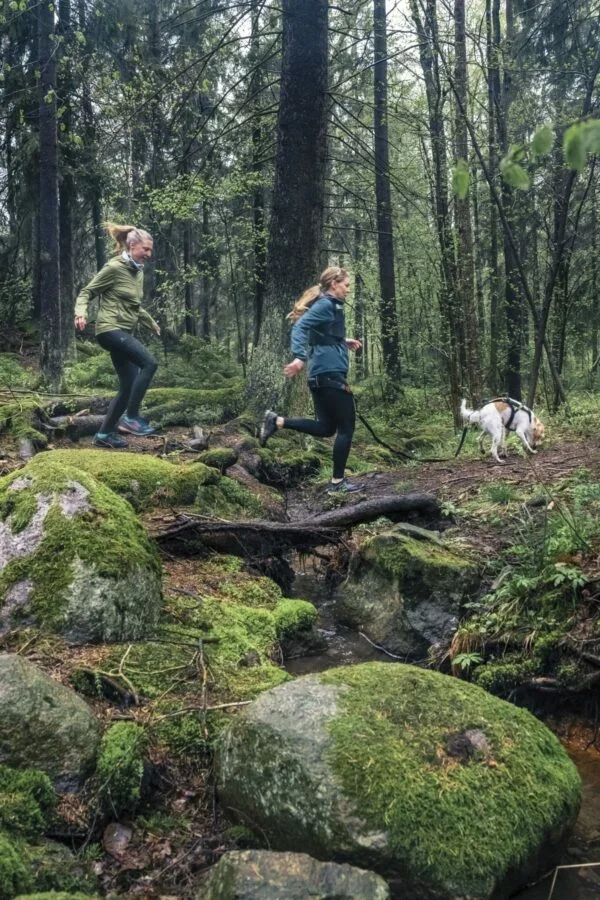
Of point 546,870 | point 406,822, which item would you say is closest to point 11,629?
point 406,822

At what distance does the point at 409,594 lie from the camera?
16.5 ft

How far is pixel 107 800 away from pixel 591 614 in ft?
9.34

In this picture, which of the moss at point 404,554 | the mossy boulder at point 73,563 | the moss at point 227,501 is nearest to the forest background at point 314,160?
the moss at point 404,554

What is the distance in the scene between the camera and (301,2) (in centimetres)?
966

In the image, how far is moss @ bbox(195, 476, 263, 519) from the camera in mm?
6043

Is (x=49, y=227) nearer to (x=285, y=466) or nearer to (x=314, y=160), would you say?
(x=314, y=160)

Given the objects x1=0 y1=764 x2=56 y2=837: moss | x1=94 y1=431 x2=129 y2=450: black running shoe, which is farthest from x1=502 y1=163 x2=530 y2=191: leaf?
x1=94 y1=431 x2=129 y2=450: black running shoe

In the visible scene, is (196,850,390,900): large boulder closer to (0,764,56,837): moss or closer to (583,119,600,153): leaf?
(0,764,56,837): moss

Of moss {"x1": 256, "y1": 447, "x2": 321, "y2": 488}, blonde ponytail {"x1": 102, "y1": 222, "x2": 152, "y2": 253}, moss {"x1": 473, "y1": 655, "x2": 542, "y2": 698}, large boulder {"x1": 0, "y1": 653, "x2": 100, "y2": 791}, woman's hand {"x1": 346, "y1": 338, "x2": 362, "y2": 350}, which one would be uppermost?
blonde ponytail {"x1": 102, "y1": 222, "x2": 152, "y2": 253}

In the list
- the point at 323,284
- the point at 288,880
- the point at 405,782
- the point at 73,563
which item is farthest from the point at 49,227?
the point at 288,880

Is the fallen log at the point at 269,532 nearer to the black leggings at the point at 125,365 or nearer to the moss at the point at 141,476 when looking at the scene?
the moss at the point at 141,476

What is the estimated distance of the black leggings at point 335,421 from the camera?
24.3 feet

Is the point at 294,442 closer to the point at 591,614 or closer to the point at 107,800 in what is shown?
the point at 591,614

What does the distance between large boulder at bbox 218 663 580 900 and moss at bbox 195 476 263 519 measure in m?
3.18
